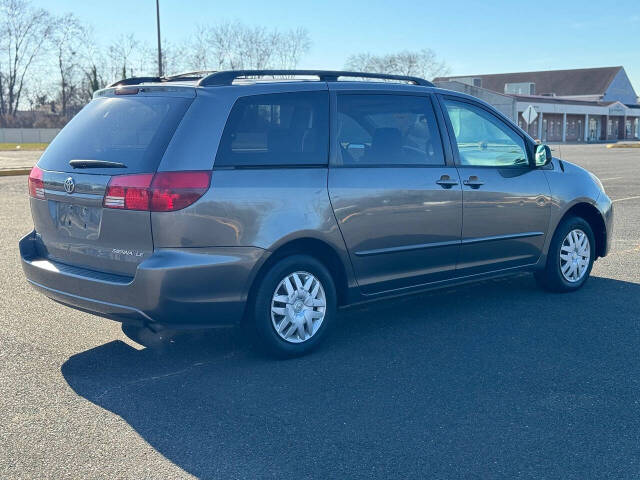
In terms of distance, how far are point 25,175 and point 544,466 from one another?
2255 cm

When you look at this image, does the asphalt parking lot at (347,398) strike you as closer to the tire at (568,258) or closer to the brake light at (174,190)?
the tire at (568,258)

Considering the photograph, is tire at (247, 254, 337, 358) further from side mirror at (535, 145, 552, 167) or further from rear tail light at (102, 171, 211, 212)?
side mirror at (535, 145, 552, 167)

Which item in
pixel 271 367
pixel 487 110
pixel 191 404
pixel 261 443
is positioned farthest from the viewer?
pixel 487 110

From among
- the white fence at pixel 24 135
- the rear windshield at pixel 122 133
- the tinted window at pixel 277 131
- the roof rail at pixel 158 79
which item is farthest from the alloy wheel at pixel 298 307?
the white fence at pixel 24 135

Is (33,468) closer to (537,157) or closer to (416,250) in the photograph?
(416,250)

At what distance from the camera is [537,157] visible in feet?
21.2

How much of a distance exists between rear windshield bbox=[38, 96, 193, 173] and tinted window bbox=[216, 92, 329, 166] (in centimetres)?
34

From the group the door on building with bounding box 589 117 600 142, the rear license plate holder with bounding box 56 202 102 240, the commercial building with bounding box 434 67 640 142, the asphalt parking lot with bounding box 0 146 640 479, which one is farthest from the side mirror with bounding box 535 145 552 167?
the door on building with bounding box 589 117 600 142

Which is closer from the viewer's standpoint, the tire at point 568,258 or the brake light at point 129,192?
the brake light at point 129,192

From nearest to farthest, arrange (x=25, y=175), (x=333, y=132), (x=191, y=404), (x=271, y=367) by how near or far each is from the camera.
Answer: (x=191, y=404) → (x=271, y=367) → (x=333, y=132) → (x=25, y=175)

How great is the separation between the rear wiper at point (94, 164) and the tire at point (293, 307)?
3.70 feet

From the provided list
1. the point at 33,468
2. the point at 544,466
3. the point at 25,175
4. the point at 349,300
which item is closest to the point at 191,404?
the point at 33,468

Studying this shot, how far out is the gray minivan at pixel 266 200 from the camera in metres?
4.46

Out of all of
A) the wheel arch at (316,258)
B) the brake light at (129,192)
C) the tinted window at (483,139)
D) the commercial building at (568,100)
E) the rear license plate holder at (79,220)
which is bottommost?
the wheel arch at (316,258)
